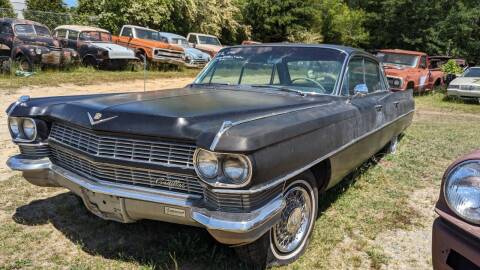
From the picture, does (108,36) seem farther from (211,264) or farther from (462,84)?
(211,264)

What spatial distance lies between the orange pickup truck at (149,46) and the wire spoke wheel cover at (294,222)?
51.2 feet

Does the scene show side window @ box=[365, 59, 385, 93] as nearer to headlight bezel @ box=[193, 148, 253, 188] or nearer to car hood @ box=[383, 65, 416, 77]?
headlight bezel @ box=[193, 148, 253, 188]

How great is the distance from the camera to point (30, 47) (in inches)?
546

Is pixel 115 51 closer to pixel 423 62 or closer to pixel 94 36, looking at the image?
pixel 94 36

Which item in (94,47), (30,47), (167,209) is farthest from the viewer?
(94,47)

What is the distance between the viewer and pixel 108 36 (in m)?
17.8

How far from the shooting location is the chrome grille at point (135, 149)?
2732 mm

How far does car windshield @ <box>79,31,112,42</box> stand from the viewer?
16.8m

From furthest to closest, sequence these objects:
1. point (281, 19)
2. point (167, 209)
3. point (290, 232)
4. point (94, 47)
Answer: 1. point (281, 19)
2. point (94, 47)
3. point (290, 232)
4. point (167, 209)

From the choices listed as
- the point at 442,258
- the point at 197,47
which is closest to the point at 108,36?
the point at 197,47

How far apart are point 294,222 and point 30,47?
521 inches

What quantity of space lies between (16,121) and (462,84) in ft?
47.4

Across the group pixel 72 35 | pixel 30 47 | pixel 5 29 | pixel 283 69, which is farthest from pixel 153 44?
pixel 283 69

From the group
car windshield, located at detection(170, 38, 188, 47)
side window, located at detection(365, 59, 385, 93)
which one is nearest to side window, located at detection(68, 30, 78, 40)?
car windshield, located at detection(170, 38, 188, 47)
